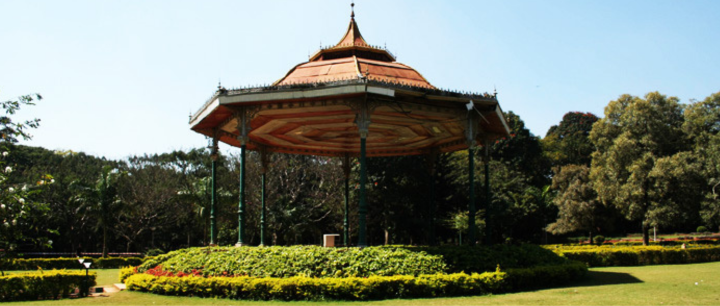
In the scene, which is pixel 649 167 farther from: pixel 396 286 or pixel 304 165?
pixel 396 286

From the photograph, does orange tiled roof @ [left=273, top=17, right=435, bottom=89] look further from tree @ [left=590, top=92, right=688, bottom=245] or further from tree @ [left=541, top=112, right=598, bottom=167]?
tree @ [left=541, top=112, right=598, bottom=167]

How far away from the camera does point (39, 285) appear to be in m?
15.5

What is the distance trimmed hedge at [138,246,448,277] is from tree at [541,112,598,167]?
57.3 metres

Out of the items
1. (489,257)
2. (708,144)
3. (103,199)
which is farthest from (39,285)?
(708,144)

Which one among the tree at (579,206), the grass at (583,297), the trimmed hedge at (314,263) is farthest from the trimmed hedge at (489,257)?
the tree at (579,206)

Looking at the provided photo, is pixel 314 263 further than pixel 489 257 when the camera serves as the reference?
No

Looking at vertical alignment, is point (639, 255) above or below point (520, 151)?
below

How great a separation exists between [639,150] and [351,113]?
27.8 metres

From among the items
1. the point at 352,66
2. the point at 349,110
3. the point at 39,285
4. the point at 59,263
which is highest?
the point at 352,66

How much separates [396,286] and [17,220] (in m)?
8.63

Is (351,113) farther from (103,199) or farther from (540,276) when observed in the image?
(103,199)

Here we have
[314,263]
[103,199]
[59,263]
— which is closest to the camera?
[314,263]

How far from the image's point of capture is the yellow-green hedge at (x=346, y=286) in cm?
1444

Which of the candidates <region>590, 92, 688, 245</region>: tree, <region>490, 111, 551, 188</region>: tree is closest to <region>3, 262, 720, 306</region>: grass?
<region>590, 92, 688, 245</region>: tree
